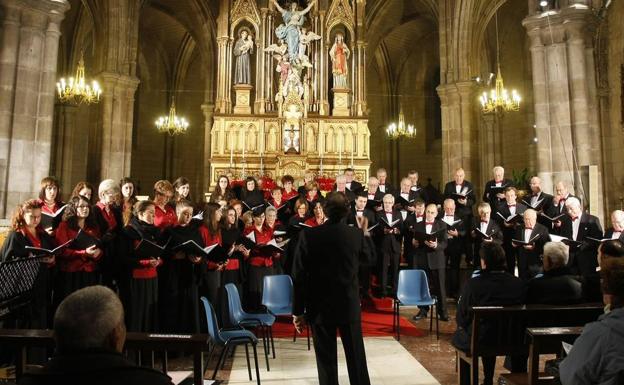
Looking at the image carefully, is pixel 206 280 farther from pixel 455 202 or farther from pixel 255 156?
pixel 255 156

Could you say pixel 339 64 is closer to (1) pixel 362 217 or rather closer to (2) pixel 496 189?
(2) pixel 496 189

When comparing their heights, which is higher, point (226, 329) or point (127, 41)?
point (127, 41)

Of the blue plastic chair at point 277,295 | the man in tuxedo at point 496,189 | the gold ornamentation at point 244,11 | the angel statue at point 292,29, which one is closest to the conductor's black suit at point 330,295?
the blue plastic chair at point 277,295

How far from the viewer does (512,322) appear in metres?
3.85

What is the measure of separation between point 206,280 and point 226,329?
951mm

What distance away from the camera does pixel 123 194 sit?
18.8 ft

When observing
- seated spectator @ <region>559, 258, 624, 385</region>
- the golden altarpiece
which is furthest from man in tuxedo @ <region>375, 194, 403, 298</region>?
the golden altarpiece

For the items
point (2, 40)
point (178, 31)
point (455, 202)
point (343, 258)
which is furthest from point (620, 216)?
point (178, 31)

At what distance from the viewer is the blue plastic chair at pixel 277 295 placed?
228 inches

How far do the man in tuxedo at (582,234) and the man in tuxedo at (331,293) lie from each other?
14.3 ft

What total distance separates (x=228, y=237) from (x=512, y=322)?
136 inches

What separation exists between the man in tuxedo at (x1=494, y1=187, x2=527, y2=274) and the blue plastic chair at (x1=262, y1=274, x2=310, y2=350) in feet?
11.4

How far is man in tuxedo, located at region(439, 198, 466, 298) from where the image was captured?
7.86m

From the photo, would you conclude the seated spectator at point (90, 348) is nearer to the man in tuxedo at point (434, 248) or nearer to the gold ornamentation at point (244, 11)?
the man in tuxedo at point (434, 248)
